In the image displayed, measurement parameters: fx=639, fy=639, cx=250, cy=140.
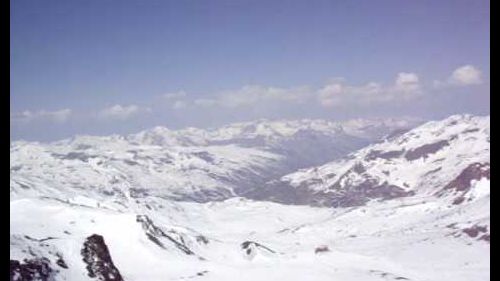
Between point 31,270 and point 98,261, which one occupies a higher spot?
point 98,261

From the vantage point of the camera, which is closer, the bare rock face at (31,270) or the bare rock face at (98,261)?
the bare rock face at (31,270)

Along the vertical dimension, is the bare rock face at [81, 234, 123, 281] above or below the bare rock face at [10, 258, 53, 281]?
above

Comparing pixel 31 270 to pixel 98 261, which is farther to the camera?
pixel 98 261
